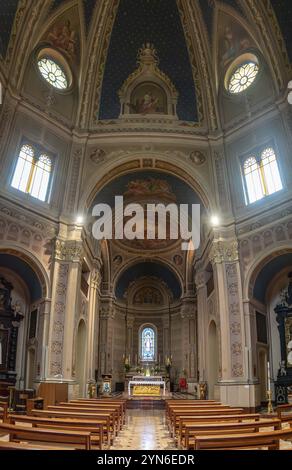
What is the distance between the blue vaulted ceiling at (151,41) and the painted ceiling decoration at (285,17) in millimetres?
5680

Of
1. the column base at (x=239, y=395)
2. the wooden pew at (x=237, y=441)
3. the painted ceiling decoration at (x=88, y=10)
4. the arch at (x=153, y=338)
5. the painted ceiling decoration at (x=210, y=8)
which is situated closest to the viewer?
the wooden pew at (x=237, y=441)

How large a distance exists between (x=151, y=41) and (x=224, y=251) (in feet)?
41.4

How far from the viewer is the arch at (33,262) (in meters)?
18.3

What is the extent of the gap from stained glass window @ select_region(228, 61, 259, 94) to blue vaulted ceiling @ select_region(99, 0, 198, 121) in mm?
2336

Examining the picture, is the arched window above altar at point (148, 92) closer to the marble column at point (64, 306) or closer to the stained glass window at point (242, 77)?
the stained glass window at point (242, 77)

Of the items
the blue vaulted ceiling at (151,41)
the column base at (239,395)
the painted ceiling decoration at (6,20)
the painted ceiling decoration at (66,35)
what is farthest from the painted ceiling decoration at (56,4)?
the column base at (239,395)

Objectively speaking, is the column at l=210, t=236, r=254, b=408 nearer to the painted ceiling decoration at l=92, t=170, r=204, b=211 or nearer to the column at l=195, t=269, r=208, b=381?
the column at l=195, t=269, r=208, b=381

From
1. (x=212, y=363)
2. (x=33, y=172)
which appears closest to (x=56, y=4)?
(x=33, y=172)

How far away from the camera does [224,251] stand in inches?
808

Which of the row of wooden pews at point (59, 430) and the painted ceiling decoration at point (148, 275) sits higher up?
the painted ceiling decoration at point (148, 275)

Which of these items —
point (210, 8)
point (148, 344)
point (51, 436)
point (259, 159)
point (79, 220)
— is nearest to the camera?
point (51, 436)

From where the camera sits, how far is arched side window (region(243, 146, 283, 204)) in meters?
19.7

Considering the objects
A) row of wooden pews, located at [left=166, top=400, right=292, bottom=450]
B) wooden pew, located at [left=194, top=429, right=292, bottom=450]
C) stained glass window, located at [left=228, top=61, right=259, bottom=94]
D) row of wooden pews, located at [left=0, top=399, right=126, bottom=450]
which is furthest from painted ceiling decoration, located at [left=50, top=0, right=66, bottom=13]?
wooden pew, located at [left=194, top=429, right=292, bottom=450]

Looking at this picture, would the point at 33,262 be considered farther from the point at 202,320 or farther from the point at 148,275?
the point at 148,275
